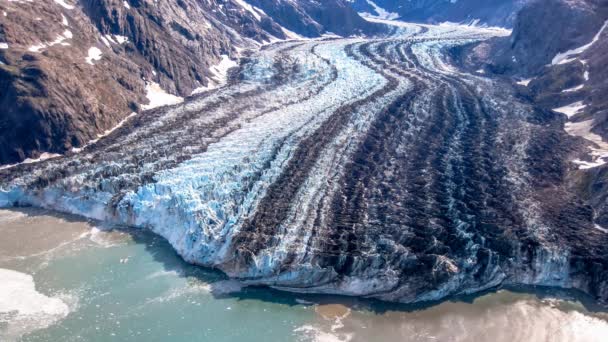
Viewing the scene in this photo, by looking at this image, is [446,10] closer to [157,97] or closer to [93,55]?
[157,97]

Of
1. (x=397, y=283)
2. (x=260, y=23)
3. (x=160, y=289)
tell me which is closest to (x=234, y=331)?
(x=160, y=289)

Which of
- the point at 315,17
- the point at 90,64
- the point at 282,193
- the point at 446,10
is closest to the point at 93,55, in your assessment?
the point at 90,64

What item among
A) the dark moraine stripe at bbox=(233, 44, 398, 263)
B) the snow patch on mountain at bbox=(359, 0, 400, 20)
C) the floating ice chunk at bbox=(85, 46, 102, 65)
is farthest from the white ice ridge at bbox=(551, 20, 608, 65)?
the snow patch on mountain at bbox=(359, 0, 400, 20)

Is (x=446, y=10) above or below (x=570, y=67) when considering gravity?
above

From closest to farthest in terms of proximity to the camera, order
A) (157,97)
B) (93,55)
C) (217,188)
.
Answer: (217,188)
(93,55)
(157,97)

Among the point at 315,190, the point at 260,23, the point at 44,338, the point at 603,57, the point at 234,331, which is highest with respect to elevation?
the point at 260,23

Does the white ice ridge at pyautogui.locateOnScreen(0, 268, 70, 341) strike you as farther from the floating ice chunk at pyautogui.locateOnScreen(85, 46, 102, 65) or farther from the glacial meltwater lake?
the floating ice chunk at pyautogui.locateOnScreen(85, 46, 102, 65)

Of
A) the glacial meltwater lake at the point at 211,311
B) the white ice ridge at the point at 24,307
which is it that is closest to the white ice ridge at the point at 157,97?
the glacial meltwater lake at the point at 211,311

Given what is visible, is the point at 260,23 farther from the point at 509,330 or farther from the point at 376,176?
the point at 509,330

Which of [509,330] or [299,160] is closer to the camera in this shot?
[509,330]
